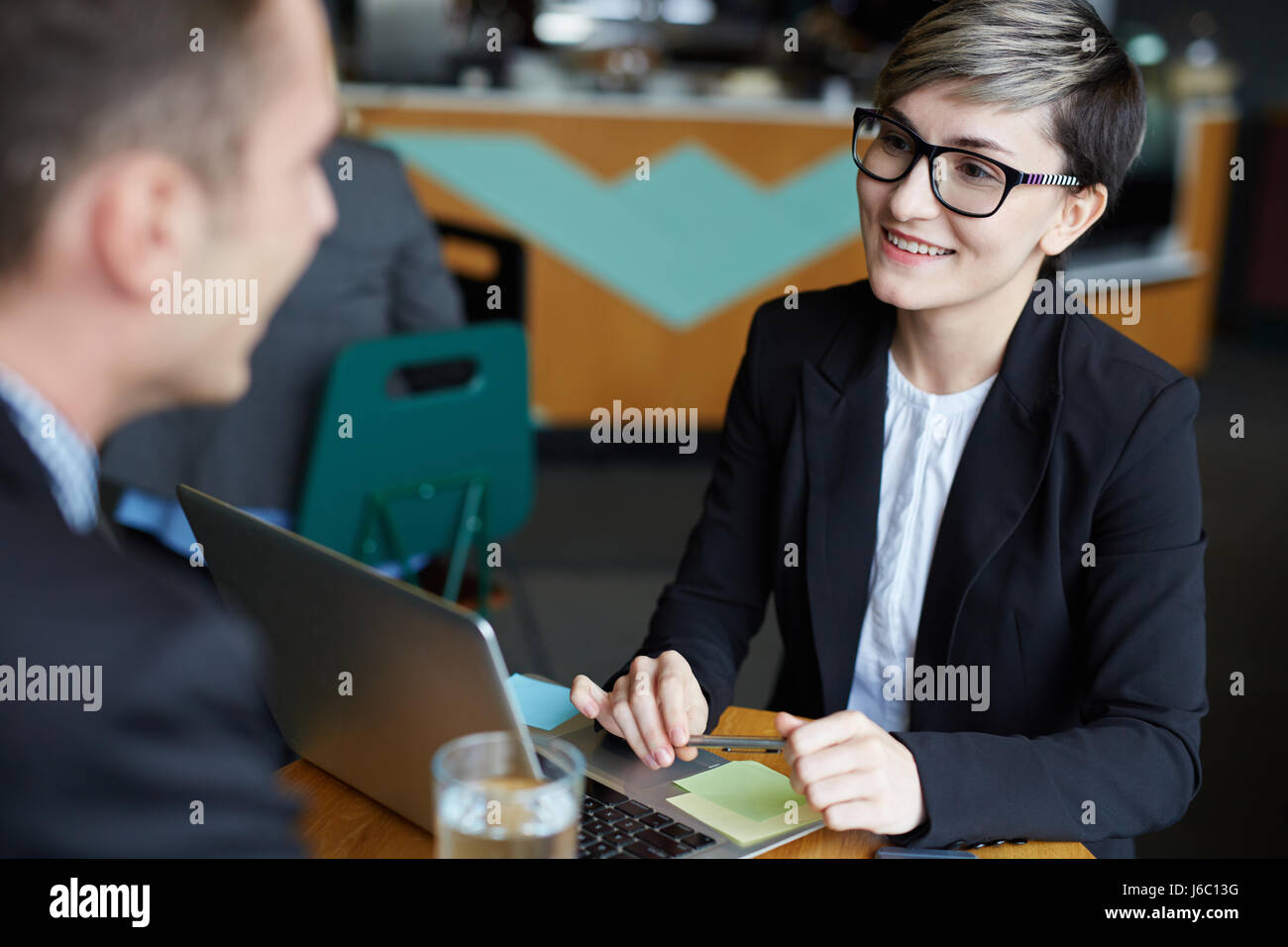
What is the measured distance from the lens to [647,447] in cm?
473

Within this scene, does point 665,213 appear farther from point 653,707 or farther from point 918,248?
point 653,707

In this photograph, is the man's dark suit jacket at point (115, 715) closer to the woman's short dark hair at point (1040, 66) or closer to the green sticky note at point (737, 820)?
the green sticky note at point (737, 820)

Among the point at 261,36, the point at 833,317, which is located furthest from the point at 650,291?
the point at 261,36

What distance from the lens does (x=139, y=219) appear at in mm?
599

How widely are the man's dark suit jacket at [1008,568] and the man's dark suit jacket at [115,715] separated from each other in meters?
0.65

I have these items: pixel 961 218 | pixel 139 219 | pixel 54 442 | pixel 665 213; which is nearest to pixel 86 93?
pixel 139 219

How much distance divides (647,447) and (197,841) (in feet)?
13.7

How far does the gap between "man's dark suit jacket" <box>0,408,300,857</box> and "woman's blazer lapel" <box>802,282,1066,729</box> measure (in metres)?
0.94

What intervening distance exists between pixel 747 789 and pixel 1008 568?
0.42 meters

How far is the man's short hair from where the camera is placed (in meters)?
0.59

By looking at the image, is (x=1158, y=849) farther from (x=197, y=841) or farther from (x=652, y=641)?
(x=197, y=841)

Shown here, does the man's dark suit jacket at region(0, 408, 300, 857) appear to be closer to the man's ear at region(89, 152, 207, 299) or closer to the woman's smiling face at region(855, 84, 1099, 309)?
the man's ear at region(89, 152, 207, 299)

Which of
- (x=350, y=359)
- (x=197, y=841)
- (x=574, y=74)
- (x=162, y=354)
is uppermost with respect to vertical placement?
(x=574, y=74)

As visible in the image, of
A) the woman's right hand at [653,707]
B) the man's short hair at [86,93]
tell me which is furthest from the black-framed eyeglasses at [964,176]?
the man's short hair at [86,93]
